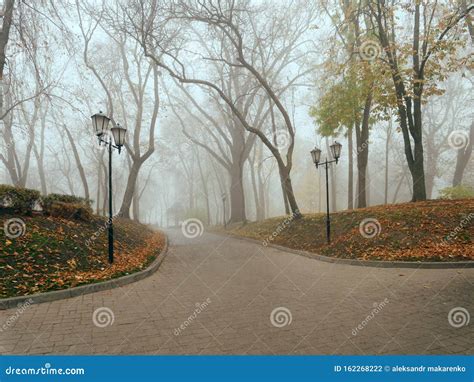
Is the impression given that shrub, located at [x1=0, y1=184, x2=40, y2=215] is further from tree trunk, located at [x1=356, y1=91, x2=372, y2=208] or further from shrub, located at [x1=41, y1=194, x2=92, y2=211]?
tree trunk, located at [x1=356, y1=91, x2=372, y2=208]

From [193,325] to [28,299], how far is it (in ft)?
11.5

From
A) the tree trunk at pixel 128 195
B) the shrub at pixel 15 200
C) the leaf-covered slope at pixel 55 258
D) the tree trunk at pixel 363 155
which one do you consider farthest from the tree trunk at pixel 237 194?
the shrub at pixel 15 200

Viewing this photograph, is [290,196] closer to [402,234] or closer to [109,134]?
[402,234]

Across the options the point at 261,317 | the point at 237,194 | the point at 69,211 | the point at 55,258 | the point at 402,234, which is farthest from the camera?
the point at 237,194

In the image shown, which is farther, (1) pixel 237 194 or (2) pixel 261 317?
(1) pixel 237 194

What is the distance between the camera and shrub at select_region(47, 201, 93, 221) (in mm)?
10584

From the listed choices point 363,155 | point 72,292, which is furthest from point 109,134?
point 363,155

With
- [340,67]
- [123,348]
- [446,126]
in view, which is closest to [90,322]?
[123,348]

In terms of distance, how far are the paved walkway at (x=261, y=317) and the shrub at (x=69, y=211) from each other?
5.44m

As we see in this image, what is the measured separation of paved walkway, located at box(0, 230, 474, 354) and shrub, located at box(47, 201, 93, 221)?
17.8 ft

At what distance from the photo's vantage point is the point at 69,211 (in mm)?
11156

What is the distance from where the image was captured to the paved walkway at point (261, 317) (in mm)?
3754

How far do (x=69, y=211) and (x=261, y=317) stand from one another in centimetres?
941

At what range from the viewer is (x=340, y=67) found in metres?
12.3
